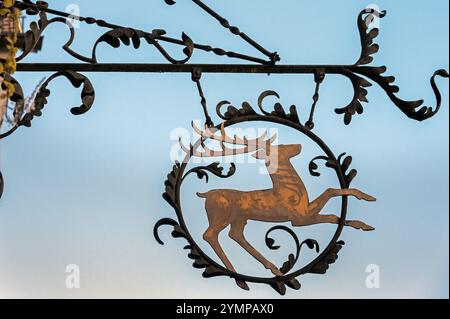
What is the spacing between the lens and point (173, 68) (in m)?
4.40

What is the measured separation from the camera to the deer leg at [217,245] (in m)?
4.25

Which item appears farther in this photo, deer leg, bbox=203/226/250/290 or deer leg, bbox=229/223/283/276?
deer leg, bbox=229/223/283/276

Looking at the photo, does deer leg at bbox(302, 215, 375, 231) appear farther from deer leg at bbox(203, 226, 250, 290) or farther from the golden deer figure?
deer leg at bbox(203, 226, 250, 290)

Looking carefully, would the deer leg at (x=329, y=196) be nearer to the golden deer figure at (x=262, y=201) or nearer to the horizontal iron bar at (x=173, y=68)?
the golden deer figure at (x=262, y=201)

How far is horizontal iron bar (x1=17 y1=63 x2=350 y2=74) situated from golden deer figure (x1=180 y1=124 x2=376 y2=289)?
21cm

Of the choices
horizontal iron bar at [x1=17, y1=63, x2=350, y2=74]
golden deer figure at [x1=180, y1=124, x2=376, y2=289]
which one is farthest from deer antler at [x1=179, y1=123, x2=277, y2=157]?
horizontal iron bar at [x1=17, y1=63, x2=350, y2=74]

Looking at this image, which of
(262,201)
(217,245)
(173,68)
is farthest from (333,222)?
(173,68)

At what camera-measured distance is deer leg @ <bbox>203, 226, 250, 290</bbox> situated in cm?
425

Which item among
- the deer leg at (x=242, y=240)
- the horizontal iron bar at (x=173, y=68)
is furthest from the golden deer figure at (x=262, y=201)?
the horizontal iron bar at (x=173, y=68)

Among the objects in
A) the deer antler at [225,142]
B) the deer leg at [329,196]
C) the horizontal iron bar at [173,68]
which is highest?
the horizontal iron bar at [173,68]
